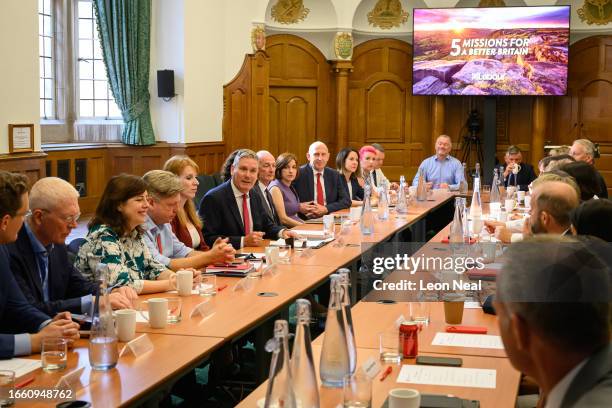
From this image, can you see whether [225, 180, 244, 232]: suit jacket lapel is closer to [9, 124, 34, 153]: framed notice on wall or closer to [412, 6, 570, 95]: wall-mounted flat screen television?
[9, 124, 34, 153]: framed notice on wall

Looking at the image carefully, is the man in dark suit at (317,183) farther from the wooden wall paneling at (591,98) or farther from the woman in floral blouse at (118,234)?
the wooden wall paneling at (591,98)

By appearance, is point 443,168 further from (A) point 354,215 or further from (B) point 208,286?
(B) point 208,286

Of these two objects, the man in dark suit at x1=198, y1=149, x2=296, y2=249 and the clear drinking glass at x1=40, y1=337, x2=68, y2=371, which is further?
the man in dark suit at x1=198, y1=149, x2=296, y2=249

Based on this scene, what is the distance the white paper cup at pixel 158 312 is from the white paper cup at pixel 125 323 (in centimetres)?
16

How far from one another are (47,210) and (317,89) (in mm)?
9733

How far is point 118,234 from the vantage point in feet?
12.2

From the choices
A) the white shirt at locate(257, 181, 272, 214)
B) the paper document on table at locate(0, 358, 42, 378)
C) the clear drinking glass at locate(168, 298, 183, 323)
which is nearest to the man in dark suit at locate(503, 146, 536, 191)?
the white shirt at locate(257, 181, 272, 214)

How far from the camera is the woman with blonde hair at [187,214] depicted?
4.92 metres

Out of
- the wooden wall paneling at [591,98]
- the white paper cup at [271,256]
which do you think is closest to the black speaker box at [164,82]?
the wooden wall paneling at [591,98]

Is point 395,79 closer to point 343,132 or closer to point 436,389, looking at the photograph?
point 343,132

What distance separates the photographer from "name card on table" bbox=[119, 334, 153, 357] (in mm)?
2682

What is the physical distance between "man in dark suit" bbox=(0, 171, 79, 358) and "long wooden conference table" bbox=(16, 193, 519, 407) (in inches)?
4.3

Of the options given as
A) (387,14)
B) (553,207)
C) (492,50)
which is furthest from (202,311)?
(387,14)

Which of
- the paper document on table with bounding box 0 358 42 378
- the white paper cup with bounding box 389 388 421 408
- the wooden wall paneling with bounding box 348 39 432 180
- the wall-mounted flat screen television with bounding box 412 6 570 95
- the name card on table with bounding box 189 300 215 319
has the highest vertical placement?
the wall-mounted flat screen television with bounding box 412 6 570 95
